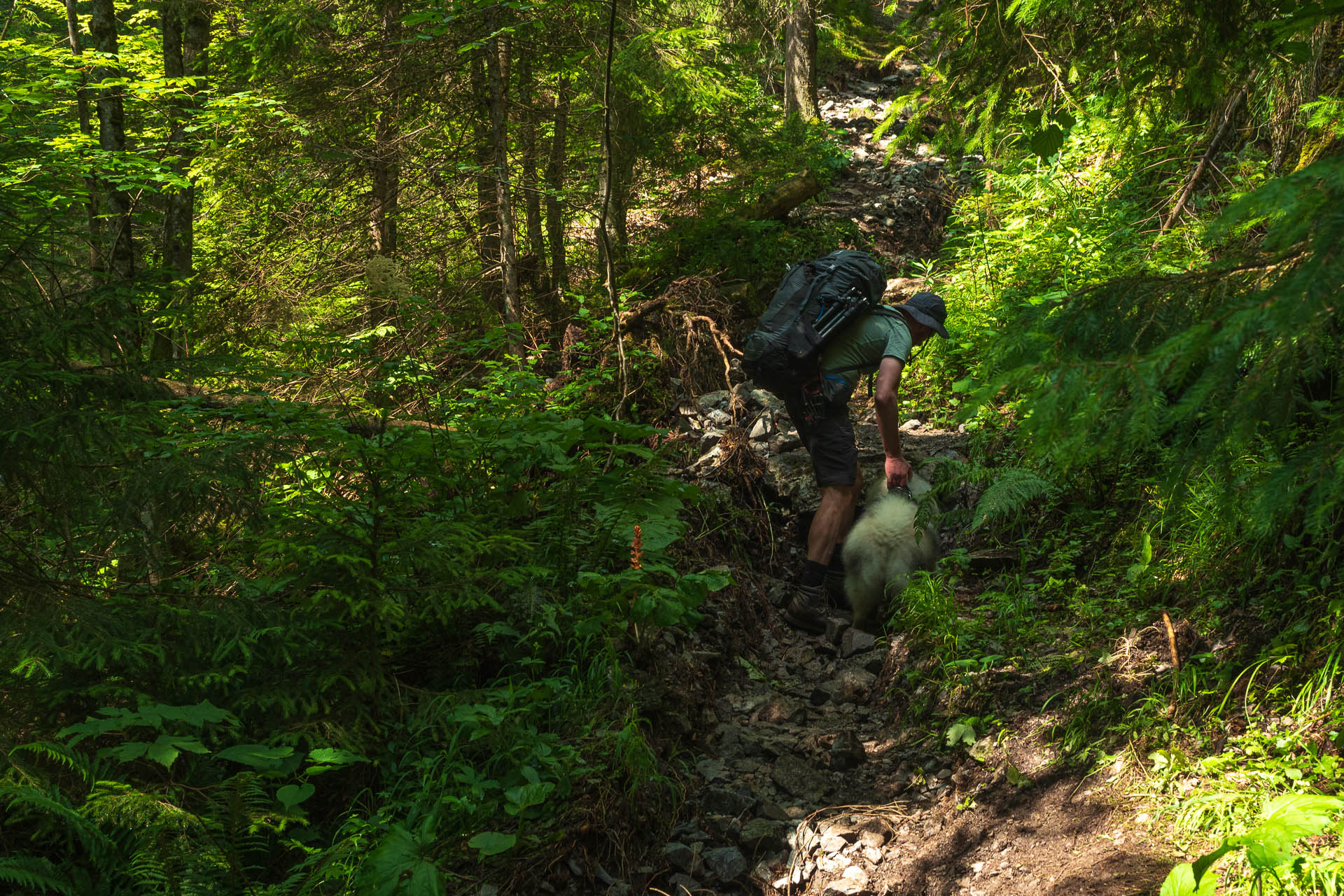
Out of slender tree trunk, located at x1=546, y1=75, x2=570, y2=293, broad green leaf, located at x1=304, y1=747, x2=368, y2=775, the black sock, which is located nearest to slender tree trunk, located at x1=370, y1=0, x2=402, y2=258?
slender tree trunk, located at x1=546, y1=75, x2=570, y2=293

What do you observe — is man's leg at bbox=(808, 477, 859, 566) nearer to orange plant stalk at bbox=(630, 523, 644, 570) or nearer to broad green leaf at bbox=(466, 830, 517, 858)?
orange plant stalk at bbox=(630, 523, 644, 570)

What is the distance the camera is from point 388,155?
7859mm

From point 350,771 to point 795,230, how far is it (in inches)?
329

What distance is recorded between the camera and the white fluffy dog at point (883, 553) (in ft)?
16.3

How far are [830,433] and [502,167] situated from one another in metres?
4.46

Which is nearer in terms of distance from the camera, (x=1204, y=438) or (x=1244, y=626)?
(x=1204, y=438)

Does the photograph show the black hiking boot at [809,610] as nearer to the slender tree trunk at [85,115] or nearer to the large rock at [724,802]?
the large rock at [724,802]

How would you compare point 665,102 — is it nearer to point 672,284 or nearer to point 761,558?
point 672,284

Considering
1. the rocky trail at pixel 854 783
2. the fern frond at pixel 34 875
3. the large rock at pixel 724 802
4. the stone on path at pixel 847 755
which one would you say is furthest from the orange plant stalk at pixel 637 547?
the fern frond at pixel 34 875

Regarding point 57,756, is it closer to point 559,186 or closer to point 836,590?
point 836,590

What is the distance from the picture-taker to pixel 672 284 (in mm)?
8297

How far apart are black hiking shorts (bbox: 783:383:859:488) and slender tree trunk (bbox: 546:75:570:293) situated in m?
4.20

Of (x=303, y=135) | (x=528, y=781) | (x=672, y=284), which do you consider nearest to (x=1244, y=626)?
(x=528, y=781)

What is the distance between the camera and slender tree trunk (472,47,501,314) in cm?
815
